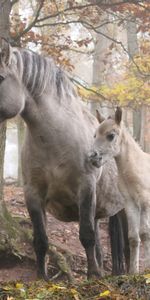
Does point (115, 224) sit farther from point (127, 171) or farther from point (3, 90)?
point (3, 90)

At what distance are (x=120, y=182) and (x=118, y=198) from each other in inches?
71.9

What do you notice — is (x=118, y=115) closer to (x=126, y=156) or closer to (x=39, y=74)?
(x=126, y=156)

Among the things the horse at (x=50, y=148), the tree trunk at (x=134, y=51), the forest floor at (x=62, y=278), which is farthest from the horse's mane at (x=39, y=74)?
the tree trunk at (x=134, y=51)

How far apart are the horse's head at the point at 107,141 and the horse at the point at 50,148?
68 cm

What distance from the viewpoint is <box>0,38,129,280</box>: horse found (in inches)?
211

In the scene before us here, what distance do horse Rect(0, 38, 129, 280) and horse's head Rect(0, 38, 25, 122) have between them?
0.01m

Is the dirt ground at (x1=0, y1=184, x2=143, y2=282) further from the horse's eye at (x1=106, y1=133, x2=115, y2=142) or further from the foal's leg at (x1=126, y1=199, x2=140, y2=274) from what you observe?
the horse's eye at (x1=106, y1=133, x2=115, y2=142)

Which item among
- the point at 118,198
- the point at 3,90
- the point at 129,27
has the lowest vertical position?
the point at 118,198

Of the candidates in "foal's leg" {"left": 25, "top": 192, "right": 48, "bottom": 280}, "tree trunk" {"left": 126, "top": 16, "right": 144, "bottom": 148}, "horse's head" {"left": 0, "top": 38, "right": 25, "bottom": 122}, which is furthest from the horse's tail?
"tree trunk" {"left": 126, "top": 16, "right": 144, "bottom": 148}

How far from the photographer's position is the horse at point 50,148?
17.5 ft

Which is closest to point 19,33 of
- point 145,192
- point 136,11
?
point 136,11

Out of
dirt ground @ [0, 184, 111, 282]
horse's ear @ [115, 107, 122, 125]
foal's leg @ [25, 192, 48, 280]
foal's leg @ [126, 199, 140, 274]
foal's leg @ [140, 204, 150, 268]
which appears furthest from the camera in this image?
dirt ground @ [0, 184, 111, 282]

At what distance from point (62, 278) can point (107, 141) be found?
3202mm

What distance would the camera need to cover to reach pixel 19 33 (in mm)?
8688
